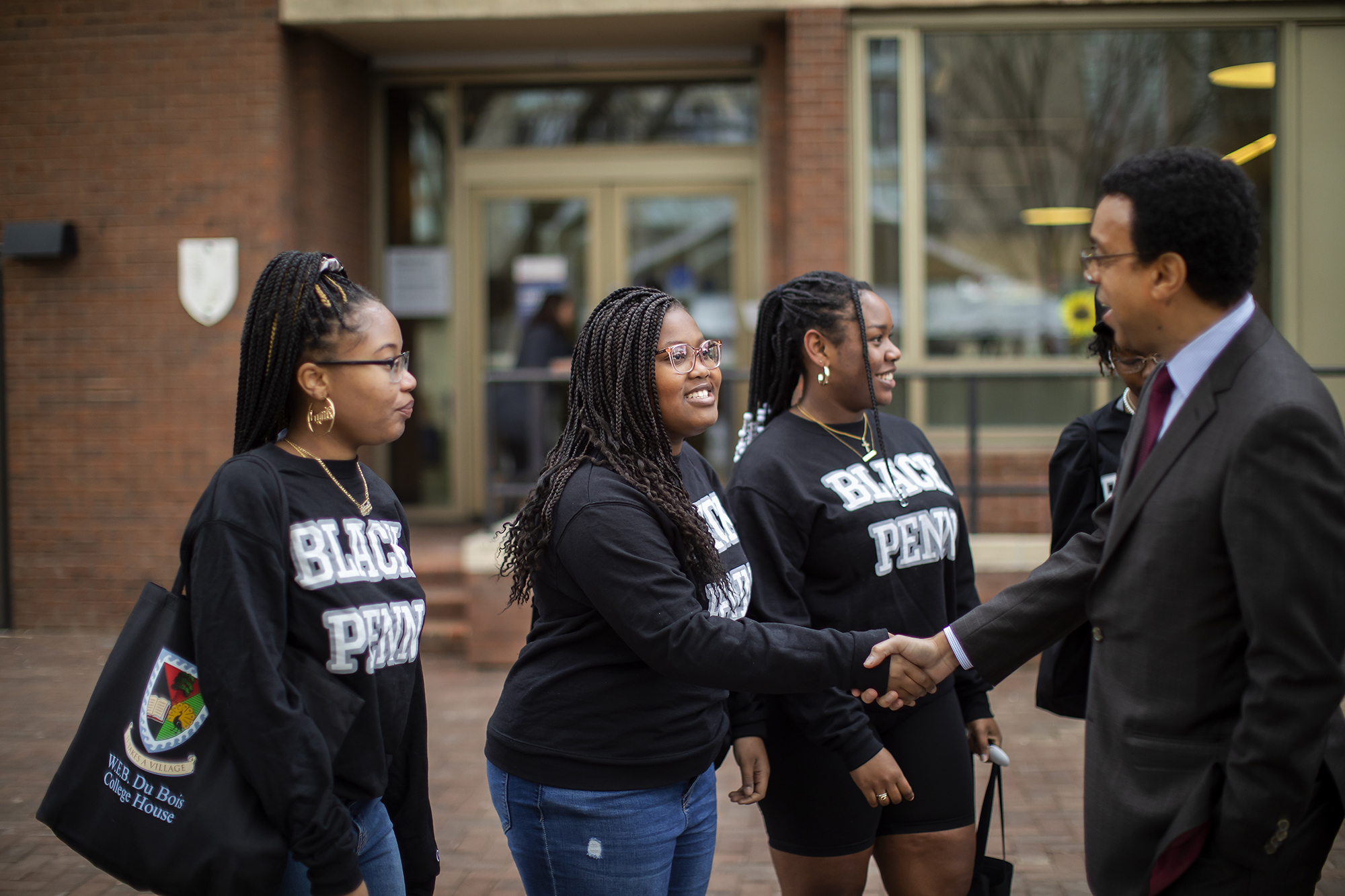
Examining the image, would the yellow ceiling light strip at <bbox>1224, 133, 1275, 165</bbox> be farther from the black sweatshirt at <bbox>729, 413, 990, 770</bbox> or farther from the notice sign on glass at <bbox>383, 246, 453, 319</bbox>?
the black sweatshirt at <bbox>729, 413, 990, 770</bbox>

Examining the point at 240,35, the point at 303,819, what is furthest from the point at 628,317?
the point at 240,35

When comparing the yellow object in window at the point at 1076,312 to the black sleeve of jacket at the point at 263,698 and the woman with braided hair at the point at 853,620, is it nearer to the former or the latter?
the woman with braided hair at the point at 853,620

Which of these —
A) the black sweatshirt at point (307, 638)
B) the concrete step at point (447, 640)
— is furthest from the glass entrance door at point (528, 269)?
the black sweatshirt at point (307, 638)

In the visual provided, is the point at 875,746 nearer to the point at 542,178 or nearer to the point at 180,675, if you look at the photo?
the point at 180,675

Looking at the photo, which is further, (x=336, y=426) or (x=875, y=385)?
(x=875, y=385)

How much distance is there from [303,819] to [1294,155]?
8406 millimetres

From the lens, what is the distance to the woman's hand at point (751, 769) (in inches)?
112

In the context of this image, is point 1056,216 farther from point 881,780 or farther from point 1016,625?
point 881,780

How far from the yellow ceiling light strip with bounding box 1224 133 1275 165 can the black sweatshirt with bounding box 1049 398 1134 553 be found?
5.88 metres

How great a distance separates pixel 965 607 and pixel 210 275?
21.4 feet

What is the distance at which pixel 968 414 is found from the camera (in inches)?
302

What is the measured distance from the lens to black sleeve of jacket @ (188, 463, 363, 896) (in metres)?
2.08

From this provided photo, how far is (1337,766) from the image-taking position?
2.10 metres

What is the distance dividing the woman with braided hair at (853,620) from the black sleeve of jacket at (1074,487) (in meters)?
0.42
